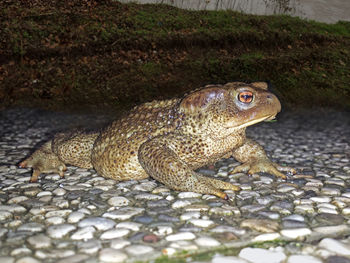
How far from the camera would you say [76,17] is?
39.7ft

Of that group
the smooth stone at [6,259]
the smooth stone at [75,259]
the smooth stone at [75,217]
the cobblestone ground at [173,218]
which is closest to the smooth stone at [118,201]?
the cobblestone ground at [173,218]

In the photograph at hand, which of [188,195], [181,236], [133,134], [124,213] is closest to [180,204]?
[188,195]

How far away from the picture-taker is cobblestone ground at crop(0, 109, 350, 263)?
198cm

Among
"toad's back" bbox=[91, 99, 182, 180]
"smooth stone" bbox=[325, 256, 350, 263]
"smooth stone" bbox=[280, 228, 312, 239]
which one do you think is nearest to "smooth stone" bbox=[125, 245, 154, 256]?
"smooth stone" bbox=[280, 228, 312, 239]

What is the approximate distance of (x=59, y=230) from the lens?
2.25 meters

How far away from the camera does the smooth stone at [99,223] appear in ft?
7.55

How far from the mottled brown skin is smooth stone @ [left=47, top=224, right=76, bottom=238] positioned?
869 mm

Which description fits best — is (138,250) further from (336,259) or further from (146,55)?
(146,55)

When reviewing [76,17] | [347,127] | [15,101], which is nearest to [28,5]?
[76,17]

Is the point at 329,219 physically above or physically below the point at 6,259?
above

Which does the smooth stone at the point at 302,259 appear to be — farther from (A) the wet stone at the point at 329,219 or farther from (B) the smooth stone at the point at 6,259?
(B) the smooth stone at the point at 6,259

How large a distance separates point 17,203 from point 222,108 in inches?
66.6

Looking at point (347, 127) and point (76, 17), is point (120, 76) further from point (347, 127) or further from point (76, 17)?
point (347, 127)

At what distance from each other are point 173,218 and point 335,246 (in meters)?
0.96
